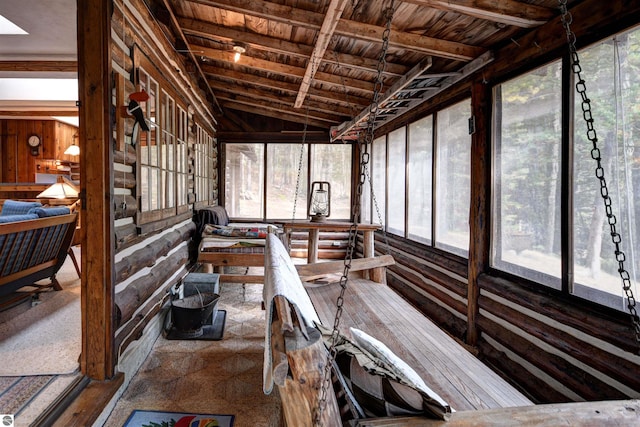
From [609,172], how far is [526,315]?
1.14 meters

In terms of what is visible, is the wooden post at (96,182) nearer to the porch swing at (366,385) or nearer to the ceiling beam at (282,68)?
the porch swing at (366,385)

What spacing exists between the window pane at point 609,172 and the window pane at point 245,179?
20.0 ft

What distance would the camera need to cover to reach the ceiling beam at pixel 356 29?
9.50 feet

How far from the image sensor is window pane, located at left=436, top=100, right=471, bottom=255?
3457 mm

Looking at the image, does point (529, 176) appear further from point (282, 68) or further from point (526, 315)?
point (282, 68)

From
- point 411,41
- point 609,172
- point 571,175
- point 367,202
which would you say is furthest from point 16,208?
point 609,172

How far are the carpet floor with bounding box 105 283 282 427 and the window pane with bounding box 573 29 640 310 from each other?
7.12ft

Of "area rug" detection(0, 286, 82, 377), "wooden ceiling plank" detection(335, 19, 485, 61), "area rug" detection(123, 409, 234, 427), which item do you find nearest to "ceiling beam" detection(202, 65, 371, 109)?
"wooden ceiling plank" detection(335, 19, 485, 61)

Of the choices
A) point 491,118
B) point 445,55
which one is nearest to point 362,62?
point 445,55

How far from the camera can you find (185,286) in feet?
12.0

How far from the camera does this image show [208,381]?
8.09 feet

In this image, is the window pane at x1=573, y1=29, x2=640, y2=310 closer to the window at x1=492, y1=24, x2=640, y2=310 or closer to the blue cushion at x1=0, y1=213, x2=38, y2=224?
the window at x1=492, y1=24, x2=640, y2=310

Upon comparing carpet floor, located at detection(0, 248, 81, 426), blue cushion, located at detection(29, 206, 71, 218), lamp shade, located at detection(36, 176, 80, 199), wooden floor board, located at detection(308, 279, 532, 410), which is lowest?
carpet floor, located at detection(0, 248, 81, 426)

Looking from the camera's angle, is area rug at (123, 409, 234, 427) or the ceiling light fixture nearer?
area rug at (123, 409, 234, 427)
